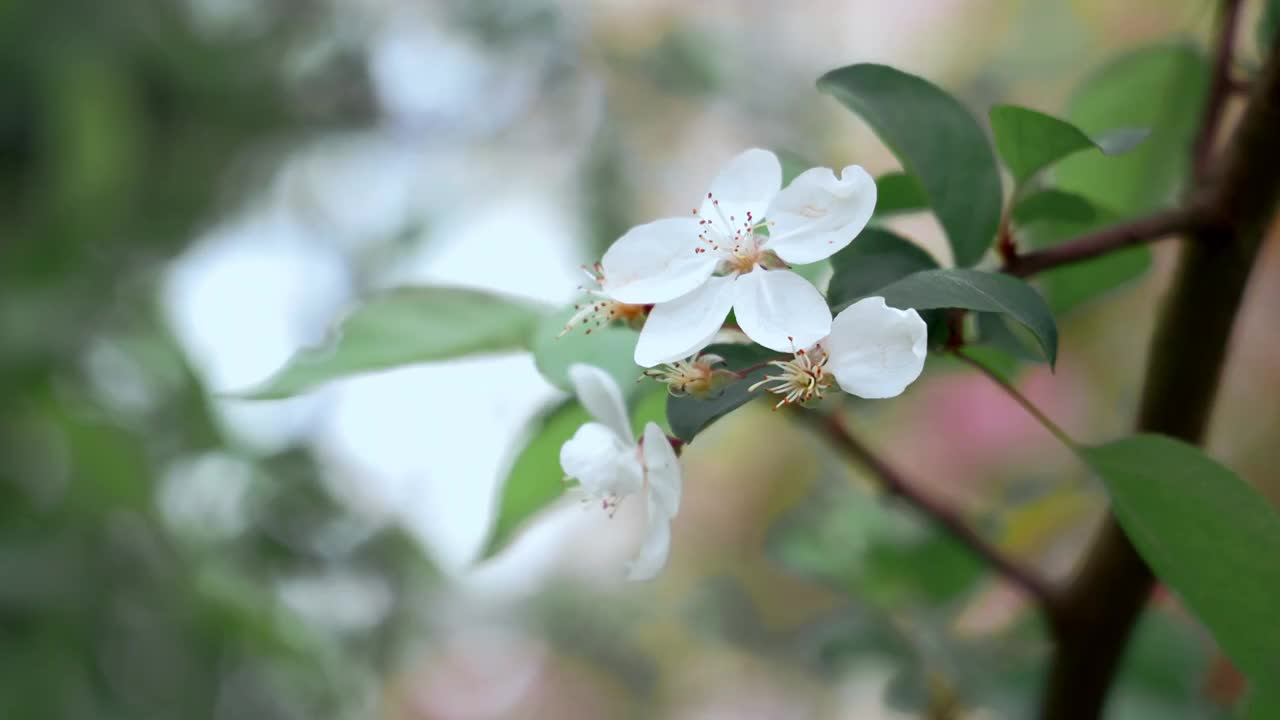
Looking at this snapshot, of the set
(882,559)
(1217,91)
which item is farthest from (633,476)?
(882,559)

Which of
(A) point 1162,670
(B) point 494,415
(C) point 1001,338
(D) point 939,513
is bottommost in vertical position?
(B) point 494,415

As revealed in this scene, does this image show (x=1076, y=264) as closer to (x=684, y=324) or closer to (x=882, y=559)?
(x=684, y=324)

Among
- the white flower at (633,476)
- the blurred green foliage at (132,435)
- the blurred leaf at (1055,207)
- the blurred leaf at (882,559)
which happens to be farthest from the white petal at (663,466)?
the blurred green foliage at (132,435)

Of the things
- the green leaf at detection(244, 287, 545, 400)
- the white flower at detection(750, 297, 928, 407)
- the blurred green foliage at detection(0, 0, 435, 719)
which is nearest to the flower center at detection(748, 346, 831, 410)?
the white flower at detection(750, 297, 928, 407)

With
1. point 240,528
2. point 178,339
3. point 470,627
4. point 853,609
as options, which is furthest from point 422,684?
point 853,609

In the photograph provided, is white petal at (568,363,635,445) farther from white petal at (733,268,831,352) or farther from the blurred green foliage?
the blurred green foliage

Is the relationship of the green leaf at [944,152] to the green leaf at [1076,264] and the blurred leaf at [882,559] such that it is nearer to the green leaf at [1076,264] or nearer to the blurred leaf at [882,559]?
the green leaf at [1076,264]
